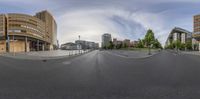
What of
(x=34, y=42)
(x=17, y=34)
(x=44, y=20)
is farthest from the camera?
(x=44, y=20)

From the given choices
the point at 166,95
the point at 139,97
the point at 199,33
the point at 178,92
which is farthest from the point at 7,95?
the point at 199,33

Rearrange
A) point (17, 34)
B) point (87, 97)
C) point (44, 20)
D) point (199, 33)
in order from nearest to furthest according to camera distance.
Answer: point (87, 97) < point (17, 34) < point (199, 33) < point (44, 20)

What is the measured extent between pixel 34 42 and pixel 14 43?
29.7 meters

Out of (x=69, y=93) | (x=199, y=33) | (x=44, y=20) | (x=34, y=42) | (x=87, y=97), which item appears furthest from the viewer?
(x=44, y=20)

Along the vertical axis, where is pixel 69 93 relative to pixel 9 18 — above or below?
below

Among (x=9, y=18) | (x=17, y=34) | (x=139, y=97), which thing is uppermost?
(x=9, y=18)

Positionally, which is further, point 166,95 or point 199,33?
point 199,33

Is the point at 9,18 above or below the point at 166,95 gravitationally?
above

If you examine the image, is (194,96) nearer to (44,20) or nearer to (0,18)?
(0,18)

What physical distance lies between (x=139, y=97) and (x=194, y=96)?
170 cm

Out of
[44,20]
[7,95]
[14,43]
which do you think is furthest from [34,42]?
[7,95]

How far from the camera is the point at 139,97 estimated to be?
21.2 feet

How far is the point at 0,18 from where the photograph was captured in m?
106

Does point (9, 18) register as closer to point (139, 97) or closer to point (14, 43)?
point (14, 43)
